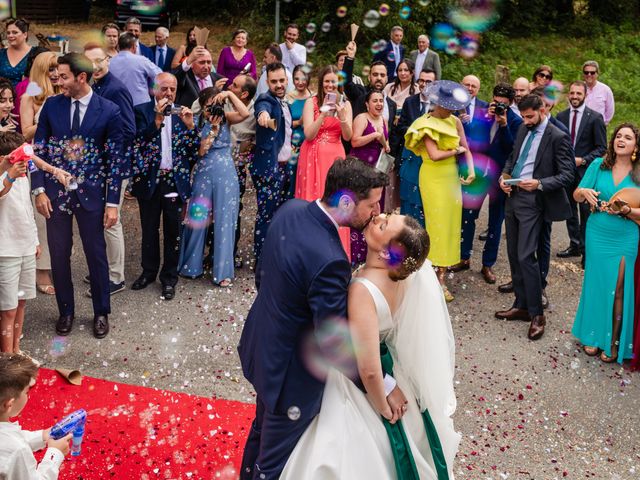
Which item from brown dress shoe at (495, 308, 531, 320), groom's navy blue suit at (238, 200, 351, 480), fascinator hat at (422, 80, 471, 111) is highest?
fascinator hat at (422, 80, 471, 111)

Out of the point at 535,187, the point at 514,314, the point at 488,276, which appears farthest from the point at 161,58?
the point at 514,314

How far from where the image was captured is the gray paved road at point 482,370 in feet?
16.0

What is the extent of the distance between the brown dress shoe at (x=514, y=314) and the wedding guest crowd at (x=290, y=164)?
0.01m

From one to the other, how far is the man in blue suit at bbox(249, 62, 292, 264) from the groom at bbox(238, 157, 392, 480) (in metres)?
3.53

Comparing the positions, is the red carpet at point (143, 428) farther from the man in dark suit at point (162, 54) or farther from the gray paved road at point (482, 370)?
the man in dark suit at point (162, 54)

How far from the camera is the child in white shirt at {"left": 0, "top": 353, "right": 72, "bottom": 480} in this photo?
3.11m

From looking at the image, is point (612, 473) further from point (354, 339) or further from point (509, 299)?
point (509, 299)

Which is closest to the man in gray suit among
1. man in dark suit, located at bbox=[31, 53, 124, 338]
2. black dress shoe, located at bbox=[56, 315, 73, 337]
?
man in dark suit, located at bbox=[31, 53, 124, 338]

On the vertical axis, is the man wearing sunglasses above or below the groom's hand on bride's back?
above

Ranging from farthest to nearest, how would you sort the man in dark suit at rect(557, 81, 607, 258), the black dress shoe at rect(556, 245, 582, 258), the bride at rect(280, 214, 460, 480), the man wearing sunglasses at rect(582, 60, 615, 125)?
the man wearing sunglasses at rect(582, 60, 615, 125) < the black dress shoe at rect(556, 245, 582, 258) < the man in dark suit at rect(557, 81, 607, 258) < the bride at rect(280, 214, 460, 480)

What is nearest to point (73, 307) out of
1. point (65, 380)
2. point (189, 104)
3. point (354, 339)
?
point (65, 380)

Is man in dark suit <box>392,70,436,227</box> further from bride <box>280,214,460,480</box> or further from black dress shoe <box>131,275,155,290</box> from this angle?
bride <box>280,214,460,480</box>

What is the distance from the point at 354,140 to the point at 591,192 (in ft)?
8.00

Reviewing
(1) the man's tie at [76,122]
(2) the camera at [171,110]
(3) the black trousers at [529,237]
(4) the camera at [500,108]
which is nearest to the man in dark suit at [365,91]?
(4) the camera at [500,108]
